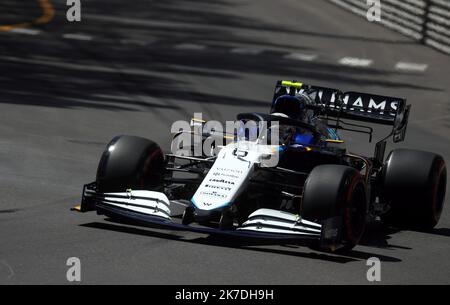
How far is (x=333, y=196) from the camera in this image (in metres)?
9.39

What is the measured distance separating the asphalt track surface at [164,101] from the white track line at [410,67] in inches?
4.5

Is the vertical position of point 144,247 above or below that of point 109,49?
below

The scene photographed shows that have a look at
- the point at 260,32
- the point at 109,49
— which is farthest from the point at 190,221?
the point at 260,32

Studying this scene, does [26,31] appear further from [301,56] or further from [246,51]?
[301,56]

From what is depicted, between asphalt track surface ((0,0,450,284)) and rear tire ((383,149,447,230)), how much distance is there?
185mm

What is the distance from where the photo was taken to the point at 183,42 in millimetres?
24938

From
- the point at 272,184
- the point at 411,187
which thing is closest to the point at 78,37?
the point at 411,187

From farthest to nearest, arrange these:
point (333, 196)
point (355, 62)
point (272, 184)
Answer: point (355, 62) < point (272, 184) < point (333, 196)

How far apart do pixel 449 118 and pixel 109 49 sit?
25.5 feet

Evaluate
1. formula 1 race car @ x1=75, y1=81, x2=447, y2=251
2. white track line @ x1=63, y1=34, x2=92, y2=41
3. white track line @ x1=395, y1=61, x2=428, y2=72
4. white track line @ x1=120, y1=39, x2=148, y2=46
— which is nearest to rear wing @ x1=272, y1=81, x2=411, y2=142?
formula 1 race car @ x1=75, y1=81, x2=447, y2=251

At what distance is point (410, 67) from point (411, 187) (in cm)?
1367

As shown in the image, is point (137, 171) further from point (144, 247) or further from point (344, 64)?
point (344, 64)

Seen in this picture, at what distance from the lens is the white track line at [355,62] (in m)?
24.0

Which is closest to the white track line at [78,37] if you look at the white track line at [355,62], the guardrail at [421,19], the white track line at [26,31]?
the white track line at [26,31]
